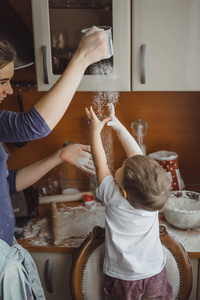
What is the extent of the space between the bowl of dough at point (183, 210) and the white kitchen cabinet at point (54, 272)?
47 centimetres

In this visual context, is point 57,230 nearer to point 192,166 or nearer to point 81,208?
point 81,208

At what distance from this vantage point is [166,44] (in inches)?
52.9

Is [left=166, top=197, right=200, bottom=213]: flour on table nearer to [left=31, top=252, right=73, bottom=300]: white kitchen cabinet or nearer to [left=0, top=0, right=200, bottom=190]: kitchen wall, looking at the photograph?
[left=0, top=0, right=200, bottom=190]: kitchen wall

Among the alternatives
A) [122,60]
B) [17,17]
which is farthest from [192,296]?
[17,17]

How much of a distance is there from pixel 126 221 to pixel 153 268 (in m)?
0.22

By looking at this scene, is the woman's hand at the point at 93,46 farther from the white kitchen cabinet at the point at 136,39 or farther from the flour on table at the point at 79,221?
the flour on table at the point at 79,221

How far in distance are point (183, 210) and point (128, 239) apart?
0.38 metres

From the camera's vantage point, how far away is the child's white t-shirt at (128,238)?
1.17 m

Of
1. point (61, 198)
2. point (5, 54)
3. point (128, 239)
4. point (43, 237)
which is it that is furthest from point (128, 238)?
point (5, 54)

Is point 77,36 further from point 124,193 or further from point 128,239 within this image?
point 128,239

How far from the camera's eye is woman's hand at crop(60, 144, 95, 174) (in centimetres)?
155

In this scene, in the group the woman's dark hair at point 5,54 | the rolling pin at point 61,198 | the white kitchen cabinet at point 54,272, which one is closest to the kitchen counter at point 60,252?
the white kitchen cabinet at point 54,272

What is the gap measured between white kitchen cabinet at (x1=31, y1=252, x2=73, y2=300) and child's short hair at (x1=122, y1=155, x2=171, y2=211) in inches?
19.8

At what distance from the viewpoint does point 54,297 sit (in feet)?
4.91
